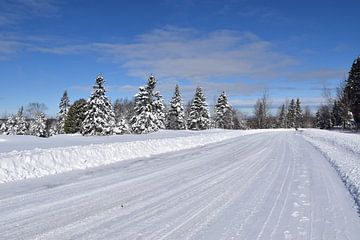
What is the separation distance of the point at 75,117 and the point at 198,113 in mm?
25270

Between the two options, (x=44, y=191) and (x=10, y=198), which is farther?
(x=44, y=191)

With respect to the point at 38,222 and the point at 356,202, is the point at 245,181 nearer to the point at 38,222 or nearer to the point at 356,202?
the point at 356,202

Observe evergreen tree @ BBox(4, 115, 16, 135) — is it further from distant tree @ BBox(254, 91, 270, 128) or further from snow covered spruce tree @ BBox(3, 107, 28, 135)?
distant tree @ BBox(254, 91, 270, 128)

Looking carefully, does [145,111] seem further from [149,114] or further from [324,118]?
[324,118]

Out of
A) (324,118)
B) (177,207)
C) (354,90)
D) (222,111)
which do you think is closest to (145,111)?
(222,111)

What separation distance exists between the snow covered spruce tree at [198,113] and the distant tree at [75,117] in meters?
23.1

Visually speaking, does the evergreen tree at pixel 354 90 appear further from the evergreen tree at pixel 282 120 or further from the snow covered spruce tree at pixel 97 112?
the evergreen tree at pixel 282 120

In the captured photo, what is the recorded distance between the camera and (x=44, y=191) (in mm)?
9219

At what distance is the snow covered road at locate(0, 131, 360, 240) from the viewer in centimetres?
600

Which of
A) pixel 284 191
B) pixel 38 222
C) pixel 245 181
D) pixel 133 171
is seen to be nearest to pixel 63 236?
pixel 38 222

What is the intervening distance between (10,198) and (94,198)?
1843 mm

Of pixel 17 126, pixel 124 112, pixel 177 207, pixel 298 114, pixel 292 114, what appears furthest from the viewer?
pixel 298 114

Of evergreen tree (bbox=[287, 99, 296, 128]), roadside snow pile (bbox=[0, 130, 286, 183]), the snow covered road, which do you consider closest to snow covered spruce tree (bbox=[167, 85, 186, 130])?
roadside snow pile (bbox=[0, 130, 286, 183])

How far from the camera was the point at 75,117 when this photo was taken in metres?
66.4
